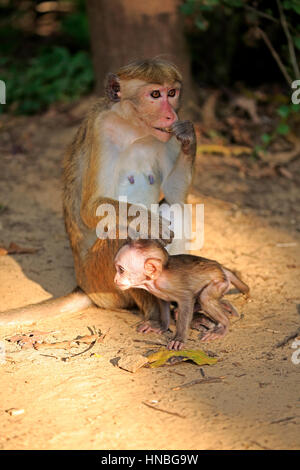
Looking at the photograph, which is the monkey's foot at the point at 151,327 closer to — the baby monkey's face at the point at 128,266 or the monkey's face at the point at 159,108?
the baby monkey's face at the point at 128,266

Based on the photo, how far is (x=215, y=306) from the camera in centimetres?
422

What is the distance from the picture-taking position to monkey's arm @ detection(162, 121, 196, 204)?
15.2 feet

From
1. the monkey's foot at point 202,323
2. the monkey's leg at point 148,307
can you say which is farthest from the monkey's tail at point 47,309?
the monkey's foot at point 202,323

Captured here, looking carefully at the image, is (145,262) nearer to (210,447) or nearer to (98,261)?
(98,261)

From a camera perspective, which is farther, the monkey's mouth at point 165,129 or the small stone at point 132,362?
the monkey's mouth at point 165,129

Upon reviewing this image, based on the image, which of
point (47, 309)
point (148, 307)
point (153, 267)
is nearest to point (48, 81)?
point (47, 309)

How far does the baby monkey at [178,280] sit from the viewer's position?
4.02m

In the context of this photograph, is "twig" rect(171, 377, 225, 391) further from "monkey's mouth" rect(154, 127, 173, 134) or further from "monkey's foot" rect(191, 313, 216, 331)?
"monkey's mouth" rect(154, 127, 173, 134)

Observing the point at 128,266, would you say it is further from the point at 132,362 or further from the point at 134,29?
the point at 134,29

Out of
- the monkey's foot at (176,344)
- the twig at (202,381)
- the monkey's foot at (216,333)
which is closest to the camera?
the twig at (202,381)

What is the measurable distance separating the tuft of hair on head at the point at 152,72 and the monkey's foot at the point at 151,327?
151 centimetres

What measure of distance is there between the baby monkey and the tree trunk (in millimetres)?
3647

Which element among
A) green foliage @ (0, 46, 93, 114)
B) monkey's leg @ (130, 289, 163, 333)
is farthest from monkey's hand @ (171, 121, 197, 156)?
green foliage @ (0, 46, 93, 114)

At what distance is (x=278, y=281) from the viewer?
501 cm
